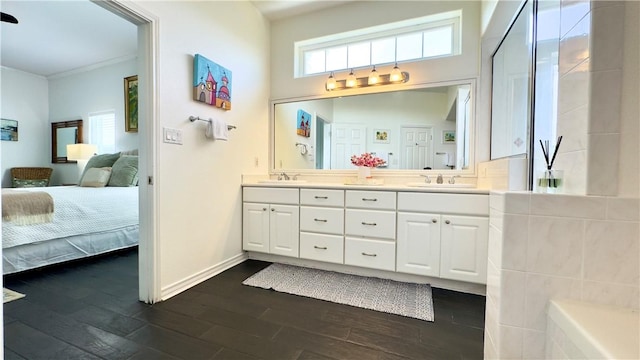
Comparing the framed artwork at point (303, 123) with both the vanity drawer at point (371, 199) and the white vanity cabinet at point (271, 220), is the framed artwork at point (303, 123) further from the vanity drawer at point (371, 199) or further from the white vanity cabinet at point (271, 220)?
the vanity drawer at point (371, 199)

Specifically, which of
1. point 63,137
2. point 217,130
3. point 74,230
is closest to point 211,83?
point 217,130

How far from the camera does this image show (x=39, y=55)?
3969 millimetres

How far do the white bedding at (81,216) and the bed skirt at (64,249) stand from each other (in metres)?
0.06

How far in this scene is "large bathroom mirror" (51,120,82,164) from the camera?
179 inches

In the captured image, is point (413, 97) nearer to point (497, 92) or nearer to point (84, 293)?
point (497, 92)

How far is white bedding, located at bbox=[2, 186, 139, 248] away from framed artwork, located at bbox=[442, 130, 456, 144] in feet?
11.0

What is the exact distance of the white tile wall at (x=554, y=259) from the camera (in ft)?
2.96

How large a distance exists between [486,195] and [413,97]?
3.95ft

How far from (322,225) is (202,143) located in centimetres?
124

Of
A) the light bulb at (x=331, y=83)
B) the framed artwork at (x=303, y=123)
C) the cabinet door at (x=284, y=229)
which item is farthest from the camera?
the framed artwork at (x=303, y=123)

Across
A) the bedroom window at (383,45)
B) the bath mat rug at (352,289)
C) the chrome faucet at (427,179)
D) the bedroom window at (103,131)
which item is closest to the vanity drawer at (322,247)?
the bath mat rug at (352,289)

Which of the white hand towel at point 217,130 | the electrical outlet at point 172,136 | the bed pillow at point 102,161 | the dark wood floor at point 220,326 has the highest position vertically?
the white hand towel at point 217,130

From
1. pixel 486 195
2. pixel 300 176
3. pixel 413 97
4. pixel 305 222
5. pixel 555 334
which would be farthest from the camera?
pixel 300 176

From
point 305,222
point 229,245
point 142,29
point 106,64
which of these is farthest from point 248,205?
point 106,64
